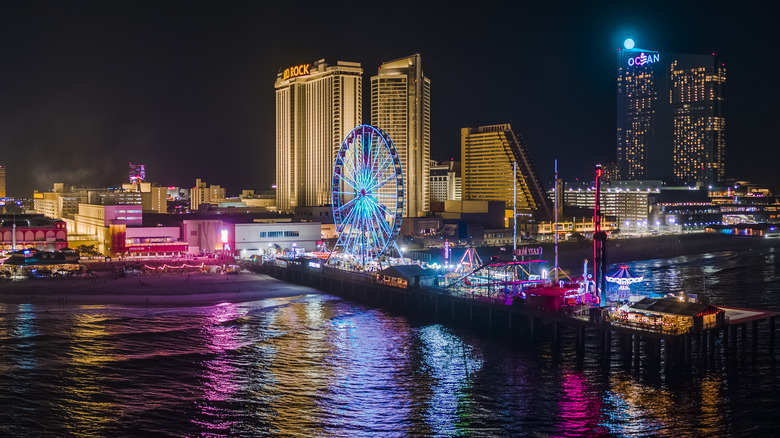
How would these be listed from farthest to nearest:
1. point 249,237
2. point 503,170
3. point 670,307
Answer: point 503,170
point 249,237
point 670,307

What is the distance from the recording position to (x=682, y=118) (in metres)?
189

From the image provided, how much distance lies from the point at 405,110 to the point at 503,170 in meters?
23.2

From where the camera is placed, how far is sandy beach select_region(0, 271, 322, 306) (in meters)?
53.8

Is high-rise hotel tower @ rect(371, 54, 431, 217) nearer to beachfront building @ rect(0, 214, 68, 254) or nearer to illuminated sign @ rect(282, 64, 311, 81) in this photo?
illuminated sign @ rect(282, 64, 311, 81)

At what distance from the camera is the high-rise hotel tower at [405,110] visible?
128875 mm

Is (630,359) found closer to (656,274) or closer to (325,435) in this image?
(325,435)

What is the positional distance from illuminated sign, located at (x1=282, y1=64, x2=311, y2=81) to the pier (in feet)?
275

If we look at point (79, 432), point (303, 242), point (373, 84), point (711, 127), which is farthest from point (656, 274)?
point (711, 127)

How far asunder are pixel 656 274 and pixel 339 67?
75557 millimetres

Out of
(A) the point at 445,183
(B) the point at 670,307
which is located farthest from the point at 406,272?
(A) the point at 445,183

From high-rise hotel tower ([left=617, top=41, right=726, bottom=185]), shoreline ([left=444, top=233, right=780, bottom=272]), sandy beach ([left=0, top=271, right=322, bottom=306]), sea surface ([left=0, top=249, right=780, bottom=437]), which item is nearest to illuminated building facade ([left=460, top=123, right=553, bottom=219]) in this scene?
shoreline ([left=444, top=233, right=780, bottom=272])

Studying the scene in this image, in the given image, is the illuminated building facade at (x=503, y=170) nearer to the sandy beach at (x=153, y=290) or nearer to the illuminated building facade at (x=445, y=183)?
the illuminated building facade at (x=445, y=183)

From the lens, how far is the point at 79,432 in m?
25.5

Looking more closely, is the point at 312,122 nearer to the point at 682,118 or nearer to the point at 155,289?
the point at 155,289
